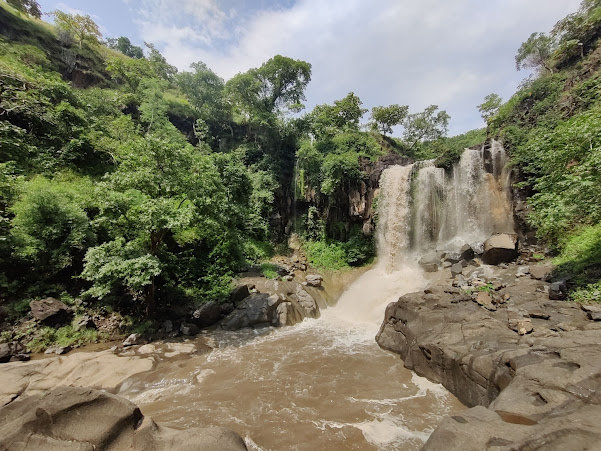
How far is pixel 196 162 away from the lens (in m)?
11.8

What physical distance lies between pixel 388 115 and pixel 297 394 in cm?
3229

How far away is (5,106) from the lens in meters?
15.2

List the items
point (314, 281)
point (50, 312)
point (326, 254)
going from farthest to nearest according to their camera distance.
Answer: point (326, 254) → point (314, 281) → point (50, 312)

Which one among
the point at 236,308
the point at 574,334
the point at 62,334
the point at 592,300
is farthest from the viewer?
the point at 236,308

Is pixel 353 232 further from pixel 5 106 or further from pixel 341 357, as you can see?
pixel 5 106

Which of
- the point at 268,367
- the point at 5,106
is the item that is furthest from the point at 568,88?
the point at 5,106

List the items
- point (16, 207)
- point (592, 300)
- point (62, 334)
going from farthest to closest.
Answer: point (16, 207)
point (62, 334)
point (592, 300)

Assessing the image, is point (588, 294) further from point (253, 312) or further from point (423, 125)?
point (423, 125)

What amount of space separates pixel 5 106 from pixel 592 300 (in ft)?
94.8

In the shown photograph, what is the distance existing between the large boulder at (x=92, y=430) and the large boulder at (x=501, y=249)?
597 inches

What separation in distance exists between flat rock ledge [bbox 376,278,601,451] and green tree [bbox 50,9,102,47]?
47.5 meters

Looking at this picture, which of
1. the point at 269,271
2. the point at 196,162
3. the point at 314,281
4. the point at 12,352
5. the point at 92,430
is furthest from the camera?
the point at 269,271

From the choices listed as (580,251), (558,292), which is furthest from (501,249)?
(558,292)

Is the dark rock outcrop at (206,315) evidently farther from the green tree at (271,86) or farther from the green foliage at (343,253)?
the green tree at (271,86)
